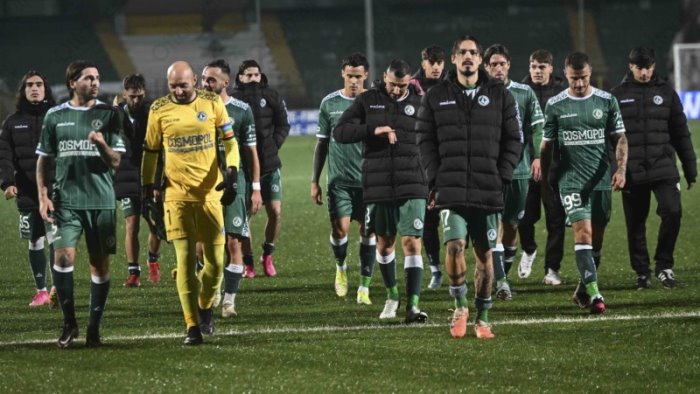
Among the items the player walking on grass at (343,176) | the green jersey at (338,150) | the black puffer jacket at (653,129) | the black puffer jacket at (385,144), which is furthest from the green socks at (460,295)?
the black puffer jacket at (653,129)

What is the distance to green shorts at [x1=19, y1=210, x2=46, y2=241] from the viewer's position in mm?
12297

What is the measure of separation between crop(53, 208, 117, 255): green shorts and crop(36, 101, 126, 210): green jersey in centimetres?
5

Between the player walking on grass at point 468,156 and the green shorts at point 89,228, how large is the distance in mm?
2108

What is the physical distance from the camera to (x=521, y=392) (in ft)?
24.8

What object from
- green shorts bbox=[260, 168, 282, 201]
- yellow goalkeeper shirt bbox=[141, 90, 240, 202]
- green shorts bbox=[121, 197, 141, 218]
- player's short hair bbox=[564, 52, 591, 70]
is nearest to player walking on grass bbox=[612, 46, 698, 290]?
player's short hair bbox=[564, 52, 591, 70]

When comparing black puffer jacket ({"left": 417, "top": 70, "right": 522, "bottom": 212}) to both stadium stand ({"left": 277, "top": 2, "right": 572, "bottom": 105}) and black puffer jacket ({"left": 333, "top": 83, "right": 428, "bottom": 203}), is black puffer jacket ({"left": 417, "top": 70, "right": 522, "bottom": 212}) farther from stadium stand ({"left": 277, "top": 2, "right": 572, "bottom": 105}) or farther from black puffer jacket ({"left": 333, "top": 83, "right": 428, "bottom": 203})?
stadium stand ({"left": 277, "top": 2, "right": 572, "bottom": 105})

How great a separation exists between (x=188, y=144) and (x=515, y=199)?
12.9 feet

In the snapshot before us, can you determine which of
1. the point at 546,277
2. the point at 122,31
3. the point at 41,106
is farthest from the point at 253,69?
the point at 122,31

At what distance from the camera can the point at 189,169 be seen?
369 inches

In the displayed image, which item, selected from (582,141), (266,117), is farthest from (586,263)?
(266,117)

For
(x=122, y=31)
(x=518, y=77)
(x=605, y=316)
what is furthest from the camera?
(x=122, y=31)

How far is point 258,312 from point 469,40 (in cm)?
310

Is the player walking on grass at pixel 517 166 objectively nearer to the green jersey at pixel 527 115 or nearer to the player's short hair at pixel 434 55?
the green jersey at pixel 527 115

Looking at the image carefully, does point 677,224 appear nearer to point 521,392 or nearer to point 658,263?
point 658,263
